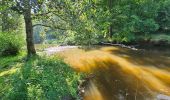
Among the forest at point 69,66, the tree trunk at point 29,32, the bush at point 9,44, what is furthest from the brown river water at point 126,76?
the bush at point 9,44

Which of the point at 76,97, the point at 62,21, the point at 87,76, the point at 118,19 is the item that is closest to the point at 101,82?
the point at 87,76

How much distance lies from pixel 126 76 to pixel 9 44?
11400 mm

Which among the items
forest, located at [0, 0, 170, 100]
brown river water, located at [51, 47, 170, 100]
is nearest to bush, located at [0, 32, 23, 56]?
forest, located at [0, 0, 170, 100]

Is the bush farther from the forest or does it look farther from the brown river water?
the brown river water

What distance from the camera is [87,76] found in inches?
821

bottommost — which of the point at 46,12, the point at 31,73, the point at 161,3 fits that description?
the point at 31,73

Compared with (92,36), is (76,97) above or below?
below

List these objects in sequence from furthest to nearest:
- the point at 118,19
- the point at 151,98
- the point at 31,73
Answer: the point at 118,19 < the point at 151,98 < the point at 31,73

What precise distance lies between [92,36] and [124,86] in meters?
5.55

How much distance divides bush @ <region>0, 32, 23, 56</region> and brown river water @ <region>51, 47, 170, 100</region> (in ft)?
19.1

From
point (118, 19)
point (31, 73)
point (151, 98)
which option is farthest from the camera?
point (118, 19)

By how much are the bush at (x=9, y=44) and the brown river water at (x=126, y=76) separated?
230 inches

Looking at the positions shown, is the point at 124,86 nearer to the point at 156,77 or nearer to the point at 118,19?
the point at 156,77

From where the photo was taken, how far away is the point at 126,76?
21.1 m
